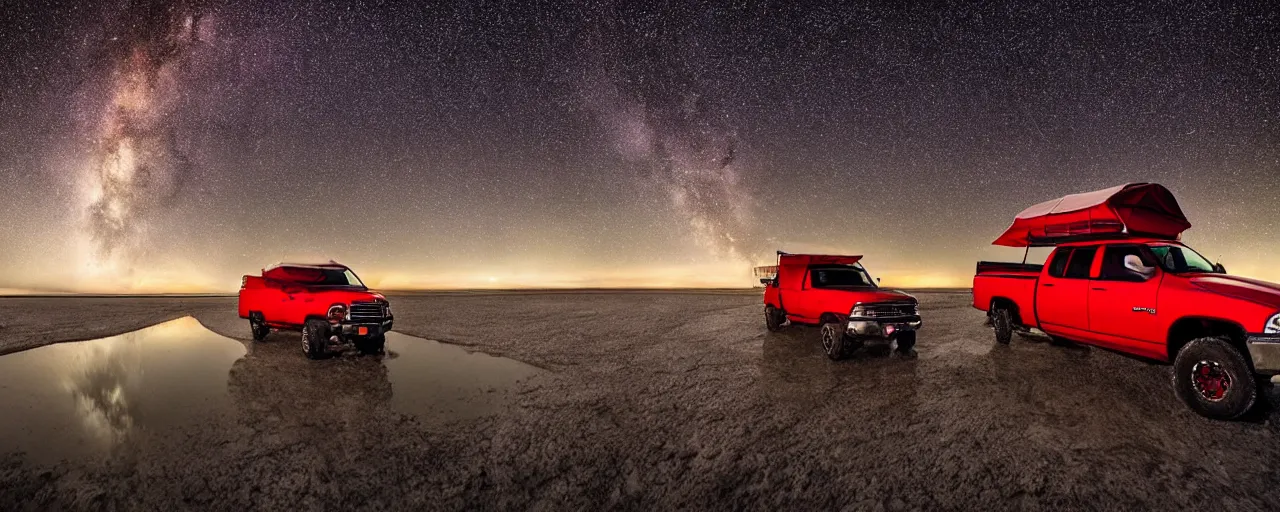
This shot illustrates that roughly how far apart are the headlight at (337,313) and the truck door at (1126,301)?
1297 cm

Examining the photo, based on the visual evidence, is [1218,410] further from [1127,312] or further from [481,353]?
[481,353]

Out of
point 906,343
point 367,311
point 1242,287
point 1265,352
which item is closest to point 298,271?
point 367,311

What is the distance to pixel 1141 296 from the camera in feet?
22.3

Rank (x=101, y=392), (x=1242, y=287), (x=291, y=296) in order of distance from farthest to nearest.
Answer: (x=291, y=296)
(x=101, y=392)
(x=1242, y=287)

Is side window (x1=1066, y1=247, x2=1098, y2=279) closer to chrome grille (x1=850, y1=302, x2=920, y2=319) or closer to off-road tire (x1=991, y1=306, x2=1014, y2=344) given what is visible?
off-road tire (x1=991, y1=306, x2=1014, y2=344)

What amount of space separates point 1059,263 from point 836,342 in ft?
12.7

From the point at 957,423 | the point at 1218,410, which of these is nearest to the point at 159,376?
the point at 957,423

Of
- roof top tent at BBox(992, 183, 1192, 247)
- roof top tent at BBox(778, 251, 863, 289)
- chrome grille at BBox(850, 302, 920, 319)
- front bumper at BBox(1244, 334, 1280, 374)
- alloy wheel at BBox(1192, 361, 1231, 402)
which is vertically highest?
roof top tent at BBox(992, 183, 1192, 247)

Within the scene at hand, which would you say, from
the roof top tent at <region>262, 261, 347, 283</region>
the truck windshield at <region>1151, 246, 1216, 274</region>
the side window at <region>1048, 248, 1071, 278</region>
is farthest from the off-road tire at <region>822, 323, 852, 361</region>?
the roof top tent at <region>262, 261, 347, 283</region>

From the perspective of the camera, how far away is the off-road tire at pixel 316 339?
10195mm

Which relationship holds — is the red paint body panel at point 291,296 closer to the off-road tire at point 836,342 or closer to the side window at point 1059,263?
the off-road tire at point 836,342

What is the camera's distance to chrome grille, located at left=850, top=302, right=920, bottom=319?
9.05 m

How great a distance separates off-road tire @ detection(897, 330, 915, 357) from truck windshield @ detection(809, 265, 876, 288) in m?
1.42

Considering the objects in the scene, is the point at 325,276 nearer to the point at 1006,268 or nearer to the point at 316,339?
the point at 316,339
